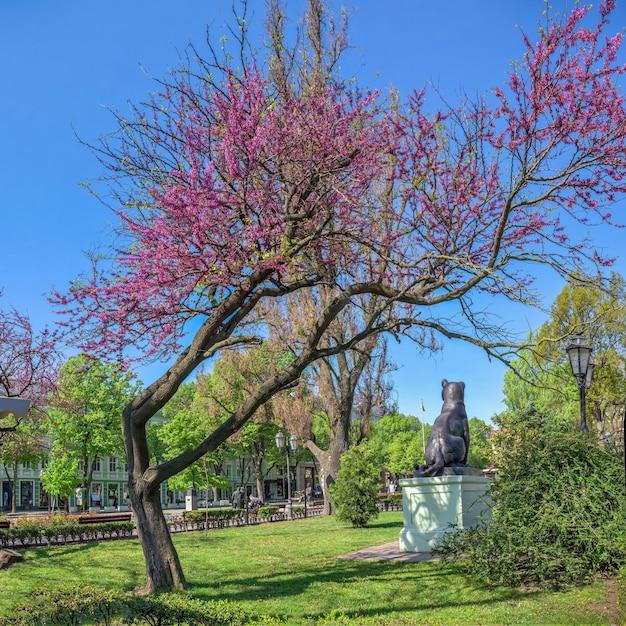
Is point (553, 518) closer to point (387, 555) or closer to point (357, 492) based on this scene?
point (387, 555)

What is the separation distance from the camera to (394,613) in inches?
341

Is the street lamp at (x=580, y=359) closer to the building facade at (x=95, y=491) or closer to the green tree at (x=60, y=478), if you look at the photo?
the green tree at (x=60, y=478)

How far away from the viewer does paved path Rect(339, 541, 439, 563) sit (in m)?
13.4

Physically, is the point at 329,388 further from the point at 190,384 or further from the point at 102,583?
the point at 190,384

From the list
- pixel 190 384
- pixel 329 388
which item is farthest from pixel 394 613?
pixel 190 384

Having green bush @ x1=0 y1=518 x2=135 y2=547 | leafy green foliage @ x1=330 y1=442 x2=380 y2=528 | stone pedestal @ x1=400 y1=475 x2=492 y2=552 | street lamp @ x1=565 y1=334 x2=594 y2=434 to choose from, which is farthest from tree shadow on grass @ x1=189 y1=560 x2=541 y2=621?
green bush @ x1=0 y1=518 x2=135 y2=547

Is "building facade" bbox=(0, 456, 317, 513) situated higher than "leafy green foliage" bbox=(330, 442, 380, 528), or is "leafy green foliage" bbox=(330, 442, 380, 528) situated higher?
"leafy green foliage" bbox=(330, 442, 380, 528)

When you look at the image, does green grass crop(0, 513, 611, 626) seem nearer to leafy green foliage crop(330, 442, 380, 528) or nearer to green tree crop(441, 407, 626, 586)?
green tree crop(441, 407, 626, 586)

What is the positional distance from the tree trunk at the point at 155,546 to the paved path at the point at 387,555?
14.7 ft

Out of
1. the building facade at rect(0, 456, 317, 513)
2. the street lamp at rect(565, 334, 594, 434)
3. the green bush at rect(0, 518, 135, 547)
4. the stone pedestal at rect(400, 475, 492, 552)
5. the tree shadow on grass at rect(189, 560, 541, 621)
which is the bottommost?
the building facade at rect(0, 456, 317, 513)

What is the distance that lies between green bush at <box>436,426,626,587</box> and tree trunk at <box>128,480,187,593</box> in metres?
4.64

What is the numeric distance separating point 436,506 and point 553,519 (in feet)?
15.2

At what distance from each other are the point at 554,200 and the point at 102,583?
988 centimetres

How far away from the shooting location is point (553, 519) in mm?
10141
